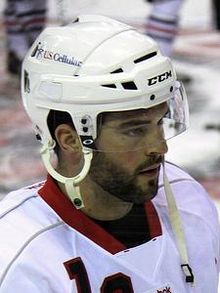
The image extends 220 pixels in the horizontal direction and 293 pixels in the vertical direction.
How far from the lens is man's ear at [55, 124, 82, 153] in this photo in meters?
1.47

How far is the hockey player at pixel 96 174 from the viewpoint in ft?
4.66

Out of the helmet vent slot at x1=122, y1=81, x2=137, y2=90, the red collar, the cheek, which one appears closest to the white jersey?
the red collar

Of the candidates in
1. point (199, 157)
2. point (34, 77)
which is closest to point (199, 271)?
point (34, 77)

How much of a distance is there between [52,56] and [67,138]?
13 cm

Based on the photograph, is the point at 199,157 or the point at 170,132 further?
the point at 199,157

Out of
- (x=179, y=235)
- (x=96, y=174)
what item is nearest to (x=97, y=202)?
(x=96, y=174)

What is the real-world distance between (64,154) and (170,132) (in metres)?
0.20

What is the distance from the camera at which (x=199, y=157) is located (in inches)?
140

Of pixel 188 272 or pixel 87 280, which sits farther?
pixel 188 272

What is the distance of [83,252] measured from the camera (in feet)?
4.73

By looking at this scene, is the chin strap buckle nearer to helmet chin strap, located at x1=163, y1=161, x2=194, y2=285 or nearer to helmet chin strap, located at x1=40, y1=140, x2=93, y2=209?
helmet chin strap, located at x1=163, y1=161, x2=194, y2=285

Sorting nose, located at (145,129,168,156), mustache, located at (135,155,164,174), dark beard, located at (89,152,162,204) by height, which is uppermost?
nose, located at (145,129,168,156)

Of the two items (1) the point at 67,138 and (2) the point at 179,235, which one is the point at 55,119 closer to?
(1) the point at 67,138

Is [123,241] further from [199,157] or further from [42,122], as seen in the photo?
[199,157]
